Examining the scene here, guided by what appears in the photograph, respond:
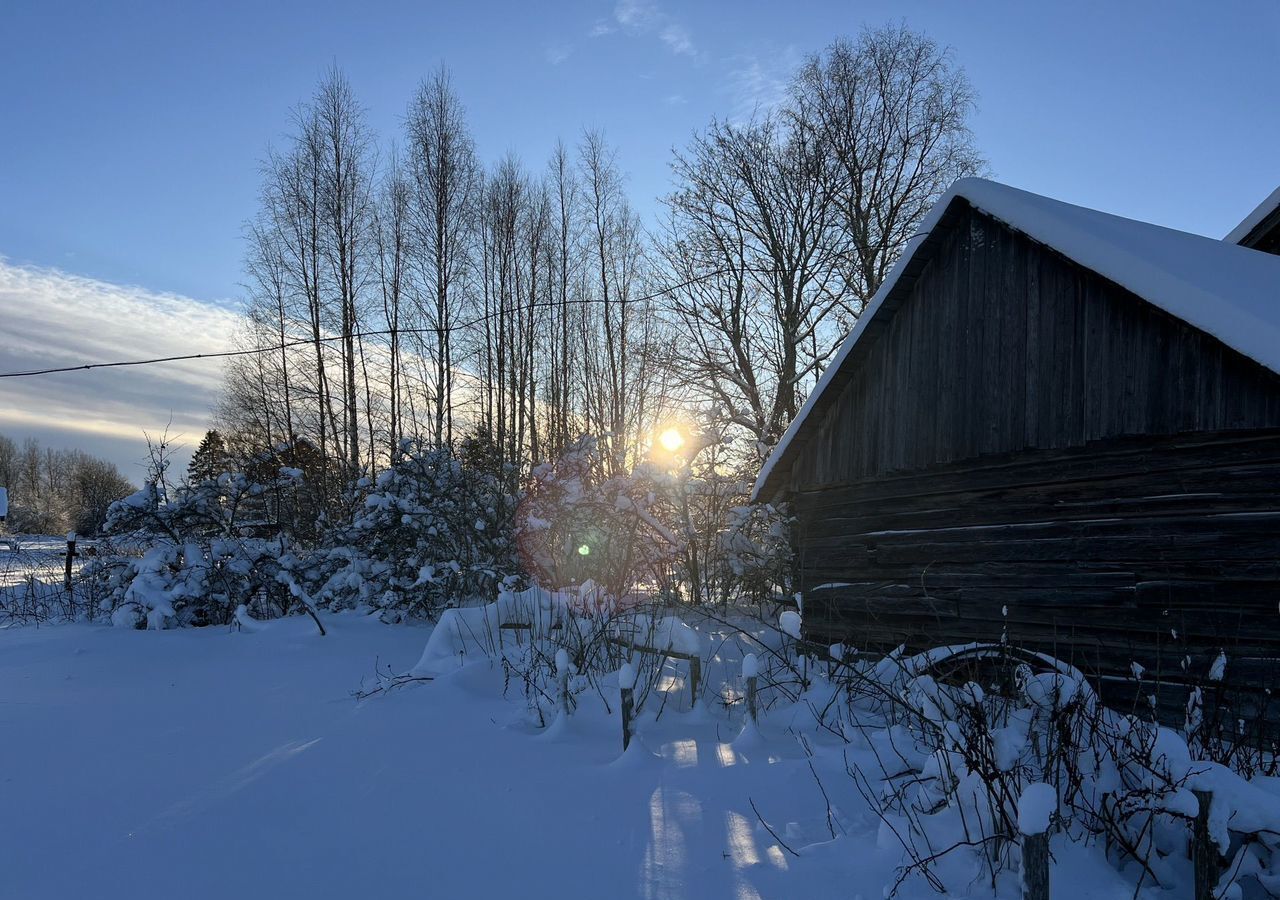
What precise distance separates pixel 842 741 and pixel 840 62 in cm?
2055

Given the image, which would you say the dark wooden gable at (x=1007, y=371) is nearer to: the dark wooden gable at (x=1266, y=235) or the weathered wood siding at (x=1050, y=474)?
the weathered wood siding at (x=1050, y=474)

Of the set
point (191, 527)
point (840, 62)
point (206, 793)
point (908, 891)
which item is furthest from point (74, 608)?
point (840, 62)

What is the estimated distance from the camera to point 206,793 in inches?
187

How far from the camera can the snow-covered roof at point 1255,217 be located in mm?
9766

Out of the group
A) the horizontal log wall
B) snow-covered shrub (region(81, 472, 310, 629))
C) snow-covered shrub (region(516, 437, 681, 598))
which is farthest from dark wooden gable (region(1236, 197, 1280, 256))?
snow-covered shrub (region(81, 472, 310, 629))

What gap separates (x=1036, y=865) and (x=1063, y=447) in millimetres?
4301

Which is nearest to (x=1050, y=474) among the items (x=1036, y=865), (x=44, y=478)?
(x=1036, y=865)

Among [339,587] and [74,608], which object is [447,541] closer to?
[339,587]

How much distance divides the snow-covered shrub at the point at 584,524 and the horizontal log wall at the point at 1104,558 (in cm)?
408

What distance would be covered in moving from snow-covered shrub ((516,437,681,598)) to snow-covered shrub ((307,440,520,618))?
1.93 feet

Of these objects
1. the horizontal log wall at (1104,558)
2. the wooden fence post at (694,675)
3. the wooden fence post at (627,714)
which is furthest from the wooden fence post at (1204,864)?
the wooden fence post at (694,675)

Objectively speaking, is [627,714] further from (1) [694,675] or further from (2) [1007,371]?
(2) [1007,371]

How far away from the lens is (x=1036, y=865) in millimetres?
2914

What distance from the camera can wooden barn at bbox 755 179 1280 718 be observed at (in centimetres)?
536
